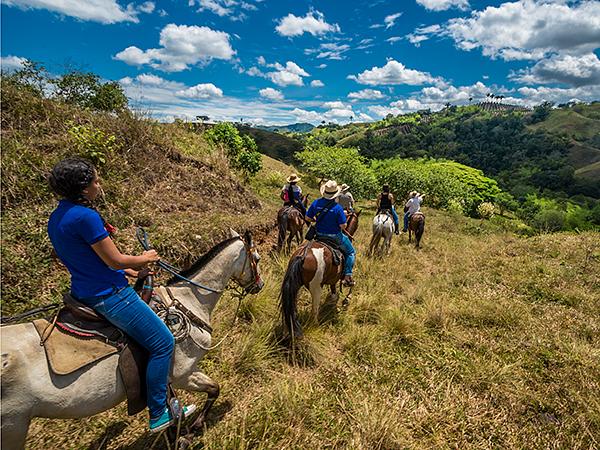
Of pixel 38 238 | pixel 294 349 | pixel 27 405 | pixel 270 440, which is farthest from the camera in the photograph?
pixel 38 238

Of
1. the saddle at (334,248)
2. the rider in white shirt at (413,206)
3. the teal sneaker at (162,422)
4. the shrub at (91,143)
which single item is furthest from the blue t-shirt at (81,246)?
the rider in white shirt at (413,206)

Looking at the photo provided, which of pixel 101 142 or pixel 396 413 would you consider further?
pixel 101 142

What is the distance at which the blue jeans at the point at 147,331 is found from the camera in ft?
8.01

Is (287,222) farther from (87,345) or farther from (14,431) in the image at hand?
(14,431)

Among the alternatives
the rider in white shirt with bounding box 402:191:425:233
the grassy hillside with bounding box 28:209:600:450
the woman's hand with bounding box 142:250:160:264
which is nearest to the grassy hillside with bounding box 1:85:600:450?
the grassy hillside with bounding box 28:209:600:450

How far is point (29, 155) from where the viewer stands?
6.25 metres

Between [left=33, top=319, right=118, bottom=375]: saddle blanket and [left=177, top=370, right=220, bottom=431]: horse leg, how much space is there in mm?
997

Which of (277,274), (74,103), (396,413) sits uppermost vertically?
(74,103)

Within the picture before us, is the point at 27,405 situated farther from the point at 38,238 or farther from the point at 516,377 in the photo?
the point at 516,377

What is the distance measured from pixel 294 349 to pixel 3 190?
638 centimetres

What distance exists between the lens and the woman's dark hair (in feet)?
6.94

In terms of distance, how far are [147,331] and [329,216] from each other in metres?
3.87

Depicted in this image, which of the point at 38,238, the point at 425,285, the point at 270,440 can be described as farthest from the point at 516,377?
the point at 38,238

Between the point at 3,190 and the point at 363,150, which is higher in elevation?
the point at 363,150
